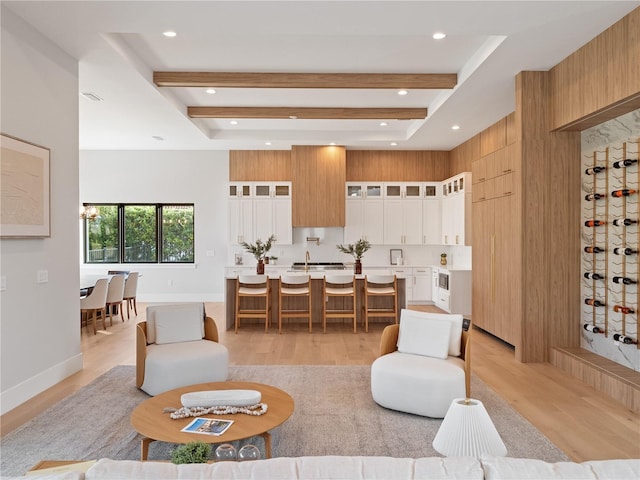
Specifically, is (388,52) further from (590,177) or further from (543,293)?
(543,293)

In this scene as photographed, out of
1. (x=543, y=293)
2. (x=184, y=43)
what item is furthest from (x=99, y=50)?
(x=543, y=293)

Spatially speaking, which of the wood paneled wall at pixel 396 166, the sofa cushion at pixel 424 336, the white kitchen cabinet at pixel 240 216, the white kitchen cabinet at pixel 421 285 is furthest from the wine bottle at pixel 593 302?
the white kitchen cabinet at pixel 240 216

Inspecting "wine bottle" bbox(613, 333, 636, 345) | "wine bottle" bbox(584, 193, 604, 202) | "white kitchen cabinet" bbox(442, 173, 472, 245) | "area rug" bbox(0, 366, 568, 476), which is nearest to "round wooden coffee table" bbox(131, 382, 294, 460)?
"area rug" bbox(0, 366, 568, 476)

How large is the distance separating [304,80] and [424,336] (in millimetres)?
3396

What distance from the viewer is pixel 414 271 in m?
9.33

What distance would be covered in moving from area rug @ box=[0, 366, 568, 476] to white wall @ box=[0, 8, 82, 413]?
49cm

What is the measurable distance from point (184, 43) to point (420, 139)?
5011mm

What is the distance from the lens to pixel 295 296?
726 cm

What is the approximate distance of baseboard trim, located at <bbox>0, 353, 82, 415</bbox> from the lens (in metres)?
3.68

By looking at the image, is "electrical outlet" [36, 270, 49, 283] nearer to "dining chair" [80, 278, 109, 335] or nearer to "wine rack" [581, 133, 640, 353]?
"dining chair" [80, 278, 109, 335]

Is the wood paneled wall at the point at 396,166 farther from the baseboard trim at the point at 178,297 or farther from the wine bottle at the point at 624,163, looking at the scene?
the wine bottle at the point at 624,163

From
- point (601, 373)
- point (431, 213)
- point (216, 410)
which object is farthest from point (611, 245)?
point (431, 213)

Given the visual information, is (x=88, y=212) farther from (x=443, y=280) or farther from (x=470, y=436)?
(x=470, y=436)

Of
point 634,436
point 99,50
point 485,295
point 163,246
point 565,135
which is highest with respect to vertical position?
point 99,50
